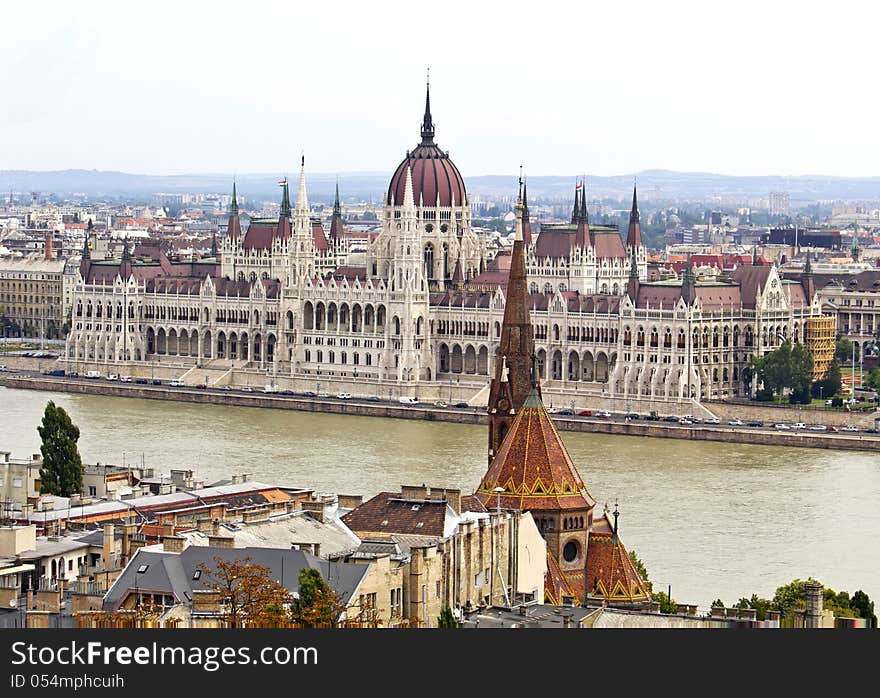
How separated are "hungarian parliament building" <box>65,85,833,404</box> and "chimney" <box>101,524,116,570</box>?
41.8 m

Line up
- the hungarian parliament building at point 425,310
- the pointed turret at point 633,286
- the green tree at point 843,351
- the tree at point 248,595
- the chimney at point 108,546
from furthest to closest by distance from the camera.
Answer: the green tree at point 843,351
the pointed turret at point 633,286
the hungarian parliament building at point 425,310
the chimney at point 108,546
the tree at point 248,595

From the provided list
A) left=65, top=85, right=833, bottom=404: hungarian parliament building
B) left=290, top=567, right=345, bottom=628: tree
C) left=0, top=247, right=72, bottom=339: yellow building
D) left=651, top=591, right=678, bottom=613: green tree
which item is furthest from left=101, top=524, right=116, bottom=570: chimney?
left=0, top=247, right=72, bottom=339: yellow building

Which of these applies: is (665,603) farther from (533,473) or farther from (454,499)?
(454,499)

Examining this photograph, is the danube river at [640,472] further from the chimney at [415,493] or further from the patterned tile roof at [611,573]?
the chimney at [415,493]

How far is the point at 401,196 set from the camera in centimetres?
7981

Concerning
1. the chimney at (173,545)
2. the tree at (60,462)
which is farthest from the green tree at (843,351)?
the chimney at (173,545)

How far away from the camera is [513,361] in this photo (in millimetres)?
34594

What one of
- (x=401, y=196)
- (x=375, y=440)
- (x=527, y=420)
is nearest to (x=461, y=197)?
(x=401, y=196)

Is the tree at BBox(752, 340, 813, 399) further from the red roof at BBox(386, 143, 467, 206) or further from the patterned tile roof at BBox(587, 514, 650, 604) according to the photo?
the patterned tile roof at BBox(587, 514, 650, 604)

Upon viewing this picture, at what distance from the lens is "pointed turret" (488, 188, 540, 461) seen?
A: 111ft

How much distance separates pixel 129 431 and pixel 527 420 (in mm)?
31413

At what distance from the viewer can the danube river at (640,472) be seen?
38.6 metres

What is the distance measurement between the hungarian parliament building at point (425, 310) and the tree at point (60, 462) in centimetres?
3379

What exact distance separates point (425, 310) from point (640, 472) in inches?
994
